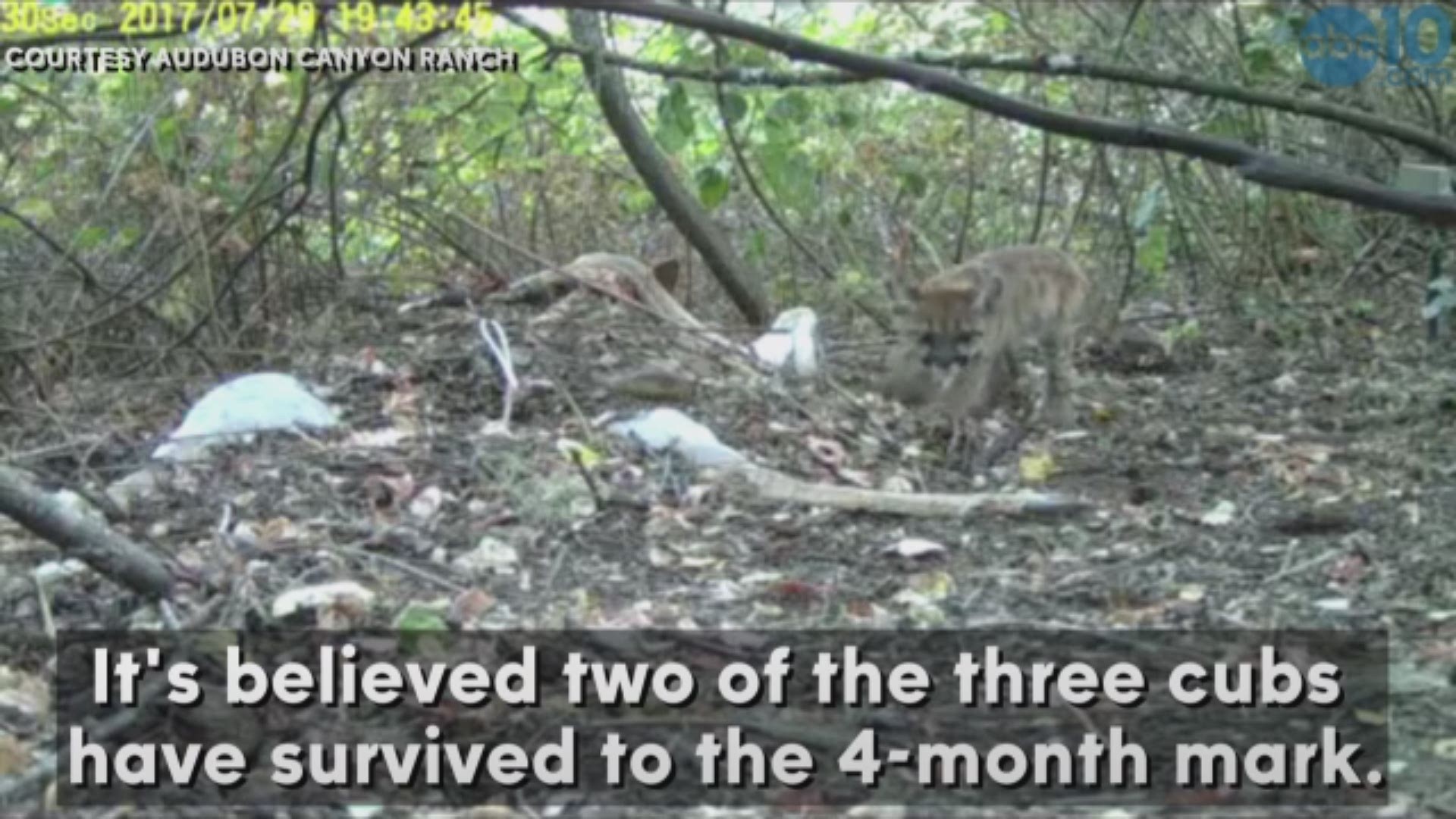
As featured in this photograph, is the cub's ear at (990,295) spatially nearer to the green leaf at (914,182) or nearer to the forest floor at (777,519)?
the forest floor at (777,519)

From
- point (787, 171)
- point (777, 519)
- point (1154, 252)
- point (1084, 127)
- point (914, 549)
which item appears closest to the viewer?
point (1084, 127)

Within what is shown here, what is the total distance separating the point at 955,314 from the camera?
729cm

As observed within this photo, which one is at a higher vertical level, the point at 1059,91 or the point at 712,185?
the point at 1059,91

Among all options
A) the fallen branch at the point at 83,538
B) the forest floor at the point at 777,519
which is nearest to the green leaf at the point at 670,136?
the forest floor at the point at 777,519

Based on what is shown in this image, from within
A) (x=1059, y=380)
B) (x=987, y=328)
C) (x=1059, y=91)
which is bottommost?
(x=1059, y=380)

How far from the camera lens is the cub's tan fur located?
7.15m

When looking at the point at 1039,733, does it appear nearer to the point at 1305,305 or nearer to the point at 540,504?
the point at 540,504

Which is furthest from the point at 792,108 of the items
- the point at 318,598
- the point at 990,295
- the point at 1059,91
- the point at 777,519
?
the point at 1059,91

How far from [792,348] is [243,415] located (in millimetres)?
2174

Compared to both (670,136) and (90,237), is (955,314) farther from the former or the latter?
(90,237)

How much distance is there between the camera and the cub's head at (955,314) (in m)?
7.18

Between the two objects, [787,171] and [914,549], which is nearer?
[914,549]

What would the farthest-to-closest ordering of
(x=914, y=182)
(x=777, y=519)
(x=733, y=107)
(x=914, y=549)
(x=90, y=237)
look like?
(x=914, y=182) → (x=90, y=237) → (x=733, y=107) → (x=777, y=519) → (x=914, y=549)

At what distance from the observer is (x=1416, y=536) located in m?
5.35
